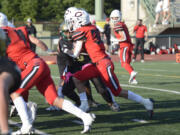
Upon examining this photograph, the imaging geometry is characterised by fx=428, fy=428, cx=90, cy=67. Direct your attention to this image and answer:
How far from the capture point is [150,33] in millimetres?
29891

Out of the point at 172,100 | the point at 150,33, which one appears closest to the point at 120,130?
the point at 172,100

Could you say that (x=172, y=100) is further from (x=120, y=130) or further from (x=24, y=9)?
(x=24, y=9)

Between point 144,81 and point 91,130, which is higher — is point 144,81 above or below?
below

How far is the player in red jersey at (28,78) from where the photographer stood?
546 centimetres

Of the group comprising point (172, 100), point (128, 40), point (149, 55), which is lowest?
point (149, 55)

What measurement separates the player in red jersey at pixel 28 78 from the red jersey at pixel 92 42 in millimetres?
795

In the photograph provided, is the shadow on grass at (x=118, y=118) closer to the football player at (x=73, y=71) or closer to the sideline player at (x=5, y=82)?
the football player at (x=73, y=71)

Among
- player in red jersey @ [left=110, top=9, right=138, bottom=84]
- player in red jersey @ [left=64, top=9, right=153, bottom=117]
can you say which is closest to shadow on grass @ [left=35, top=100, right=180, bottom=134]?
player in red jersey @ [left=64, top=9, right=153, bottom=117]

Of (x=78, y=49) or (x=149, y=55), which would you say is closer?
(x=78, y=49)

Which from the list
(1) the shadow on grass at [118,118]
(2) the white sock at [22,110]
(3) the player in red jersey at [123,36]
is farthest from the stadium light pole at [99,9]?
(2) the white sock at [22,110]

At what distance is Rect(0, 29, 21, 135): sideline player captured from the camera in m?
3.94

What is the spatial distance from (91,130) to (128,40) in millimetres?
5794

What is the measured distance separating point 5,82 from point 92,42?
2649 mm

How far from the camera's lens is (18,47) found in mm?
5770
